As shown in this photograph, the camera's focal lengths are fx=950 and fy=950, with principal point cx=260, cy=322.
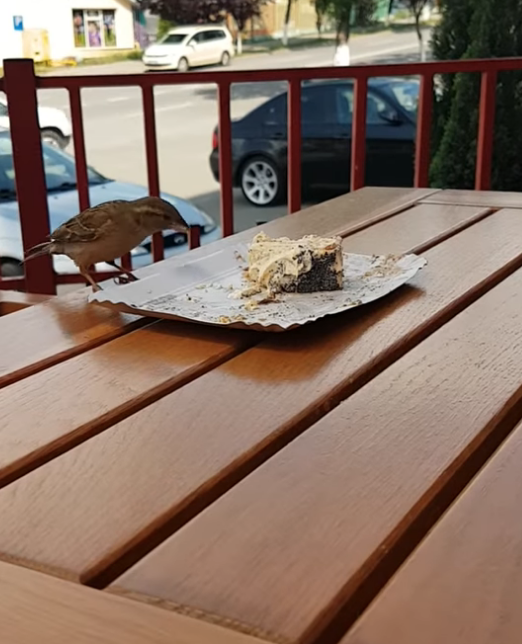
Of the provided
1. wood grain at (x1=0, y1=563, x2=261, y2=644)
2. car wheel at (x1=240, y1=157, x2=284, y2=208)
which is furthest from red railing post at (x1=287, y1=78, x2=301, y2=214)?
car wheel at (x1=240, y1=157, x2=284, y2=208)

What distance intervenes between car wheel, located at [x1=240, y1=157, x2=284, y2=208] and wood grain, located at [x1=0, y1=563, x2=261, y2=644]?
7101mm

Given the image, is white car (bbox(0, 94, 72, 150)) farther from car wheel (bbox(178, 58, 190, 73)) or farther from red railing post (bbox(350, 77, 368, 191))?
car wheel (bbox(178, 58, 190, 73))

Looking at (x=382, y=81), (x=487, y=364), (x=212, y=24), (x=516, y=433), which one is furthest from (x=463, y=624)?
(x=212, y=24)

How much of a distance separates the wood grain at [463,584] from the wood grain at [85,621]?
0.10 metres

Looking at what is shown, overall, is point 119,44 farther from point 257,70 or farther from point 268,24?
point 257,70

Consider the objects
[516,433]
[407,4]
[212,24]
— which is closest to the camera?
[516,433]

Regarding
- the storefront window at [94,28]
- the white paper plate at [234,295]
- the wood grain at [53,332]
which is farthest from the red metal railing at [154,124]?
the storefront window at [94,28]

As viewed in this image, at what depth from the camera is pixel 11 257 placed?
318 cm

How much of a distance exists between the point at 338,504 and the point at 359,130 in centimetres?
227

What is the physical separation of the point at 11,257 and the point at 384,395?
241 centimetres

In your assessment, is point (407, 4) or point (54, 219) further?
point (407, 4)

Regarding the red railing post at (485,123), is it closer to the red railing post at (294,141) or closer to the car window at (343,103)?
the red railing post at (294,141)

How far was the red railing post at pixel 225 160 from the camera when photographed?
2.72 meters

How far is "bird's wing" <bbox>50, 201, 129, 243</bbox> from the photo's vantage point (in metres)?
1.60
